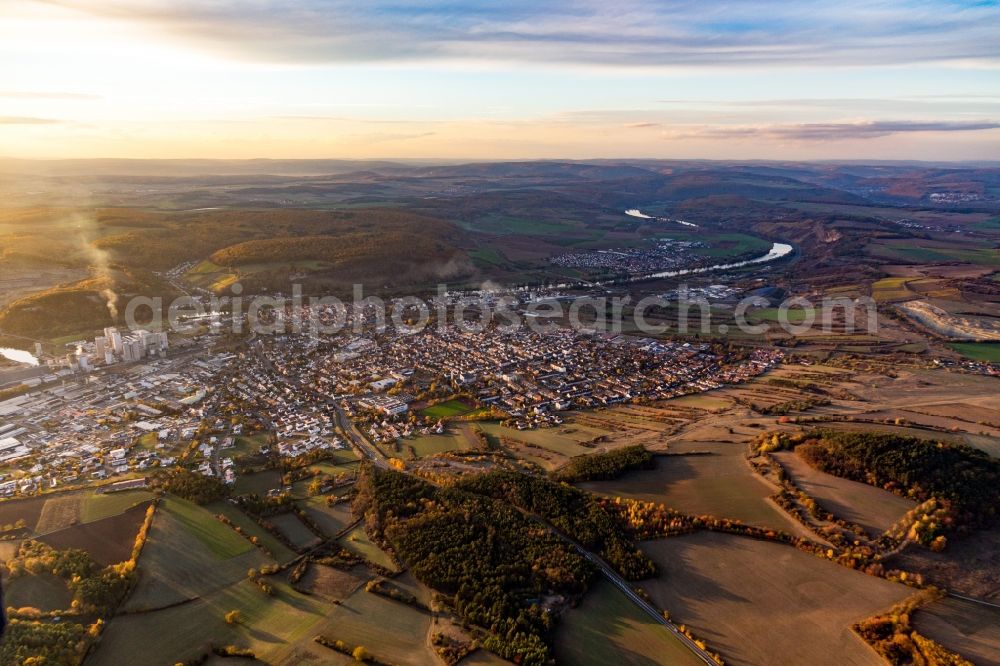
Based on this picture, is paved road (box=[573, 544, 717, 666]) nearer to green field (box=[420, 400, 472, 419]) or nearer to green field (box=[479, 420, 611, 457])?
green field (box=[479, 420, 611, 457])

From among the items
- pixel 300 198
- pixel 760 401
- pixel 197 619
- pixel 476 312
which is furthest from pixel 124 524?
pixel 300 198

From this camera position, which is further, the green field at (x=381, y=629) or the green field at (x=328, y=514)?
the green field at (x=328, y=514)

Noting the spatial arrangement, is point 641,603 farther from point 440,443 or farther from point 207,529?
point 207,529

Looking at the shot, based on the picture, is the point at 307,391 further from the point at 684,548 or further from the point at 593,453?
the point at 684,548

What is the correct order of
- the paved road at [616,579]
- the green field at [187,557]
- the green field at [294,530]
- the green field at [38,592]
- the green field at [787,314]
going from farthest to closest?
the green field at [787,314]
the green field at [294,530]
the green field at [187,557]
the green field at [38,592]
the paved road at [616,579]

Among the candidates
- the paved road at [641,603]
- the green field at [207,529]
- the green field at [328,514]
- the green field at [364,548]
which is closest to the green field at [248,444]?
the green field at [207,529]

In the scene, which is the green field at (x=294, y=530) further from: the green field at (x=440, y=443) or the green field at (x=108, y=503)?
the green field at (x=440, y=443)

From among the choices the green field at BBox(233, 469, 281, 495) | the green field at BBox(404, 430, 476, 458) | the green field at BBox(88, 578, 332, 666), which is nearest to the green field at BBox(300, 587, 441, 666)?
the green field at BBox(88, 578, 332, 666)
